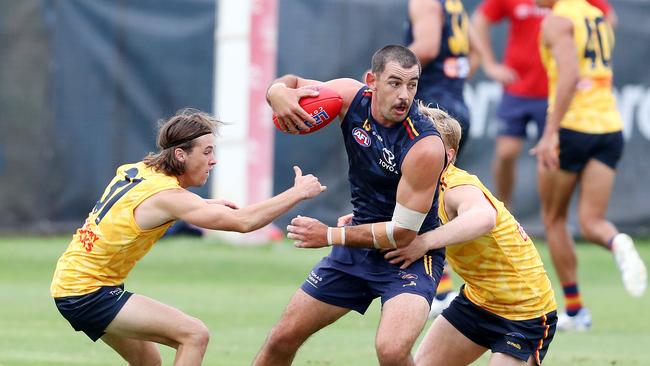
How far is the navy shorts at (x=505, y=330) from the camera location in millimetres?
6395

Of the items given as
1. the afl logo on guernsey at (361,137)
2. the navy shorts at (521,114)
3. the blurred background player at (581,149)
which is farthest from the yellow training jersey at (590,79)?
the afl logo on guernsey at (361,137)

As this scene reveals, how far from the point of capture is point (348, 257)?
6.46 meters

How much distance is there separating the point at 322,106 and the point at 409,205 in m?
0.71

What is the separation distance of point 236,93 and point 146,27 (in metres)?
1.62

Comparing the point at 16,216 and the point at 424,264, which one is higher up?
the point at 424,264

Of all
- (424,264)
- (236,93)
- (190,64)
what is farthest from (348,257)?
(190,64)

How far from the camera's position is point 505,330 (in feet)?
21.1

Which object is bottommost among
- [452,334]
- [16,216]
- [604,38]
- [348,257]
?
[16,216]

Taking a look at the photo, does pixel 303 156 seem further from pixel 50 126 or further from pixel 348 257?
pixel 348 257

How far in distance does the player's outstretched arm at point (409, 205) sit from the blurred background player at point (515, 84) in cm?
560

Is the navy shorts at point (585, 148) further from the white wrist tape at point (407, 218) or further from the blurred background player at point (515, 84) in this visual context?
the white wrist tape at point (407, 218)

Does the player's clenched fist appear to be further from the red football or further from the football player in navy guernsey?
the red football

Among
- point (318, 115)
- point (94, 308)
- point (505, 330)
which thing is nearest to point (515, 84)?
point (505, 330)

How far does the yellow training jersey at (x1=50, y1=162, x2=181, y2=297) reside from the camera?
6219 mm
